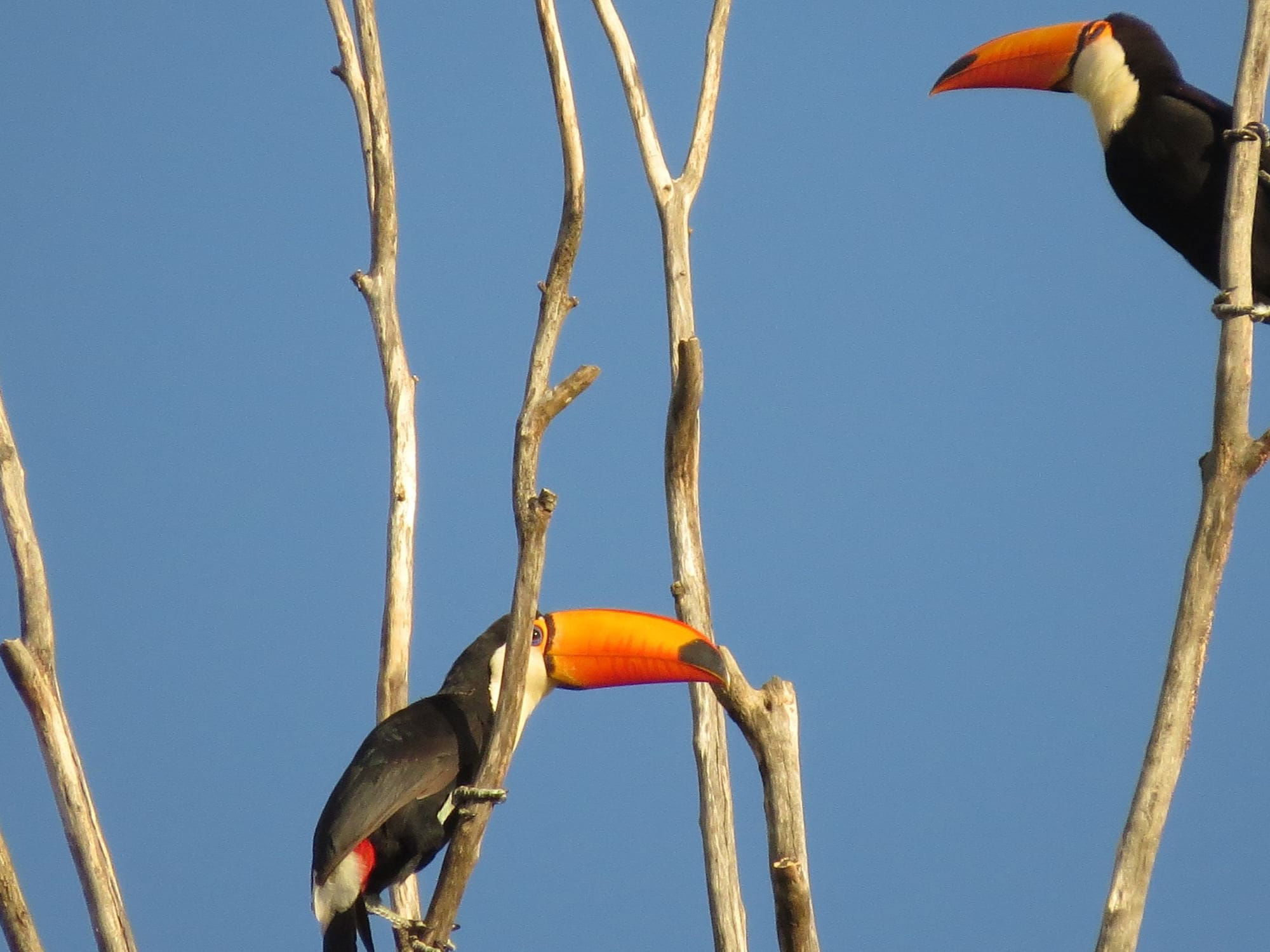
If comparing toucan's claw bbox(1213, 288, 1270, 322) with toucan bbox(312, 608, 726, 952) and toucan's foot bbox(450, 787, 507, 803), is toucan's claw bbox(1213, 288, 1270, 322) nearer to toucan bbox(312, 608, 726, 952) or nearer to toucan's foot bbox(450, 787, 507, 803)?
toucan bbox(312, 608, 726, 952)

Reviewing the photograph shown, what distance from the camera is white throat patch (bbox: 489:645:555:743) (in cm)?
486

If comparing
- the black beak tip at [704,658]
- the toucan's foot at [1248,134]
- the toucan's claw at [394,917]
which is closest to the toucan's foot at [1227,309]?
the toucan's foot at [1248,134]

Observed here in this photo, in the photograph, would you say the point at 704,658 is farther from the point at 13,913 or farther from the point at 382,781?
the point at 13,913

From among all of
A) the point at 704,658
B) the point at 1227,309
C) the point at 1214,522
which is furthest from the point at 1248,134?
the point at 704,658

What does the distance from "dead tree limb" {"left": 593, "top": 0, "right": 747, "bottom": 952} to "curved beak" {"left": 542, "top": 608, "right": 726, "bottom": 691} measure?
159mm

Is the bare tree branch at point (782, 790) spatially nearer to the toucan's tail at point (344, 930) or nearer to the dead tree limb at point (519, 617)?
the dead tree limb at point (519, 617)

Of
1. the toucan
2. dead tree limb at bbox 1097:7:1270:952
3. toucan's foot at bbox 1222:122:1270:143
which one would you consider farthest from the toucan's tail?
toucan's foot at bbox 1222:122:1270:143

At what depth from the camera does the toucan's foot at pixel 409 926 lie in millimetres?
3697

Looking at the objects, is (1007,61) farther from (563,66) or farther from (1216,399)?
(1216,399)

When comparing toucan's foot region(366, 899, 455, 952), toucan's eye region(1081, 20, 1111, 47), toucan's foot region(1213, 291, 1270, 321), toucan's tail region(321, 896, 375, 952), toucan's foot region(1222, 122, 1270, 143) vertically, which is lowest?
toucan's tail region(321, 896, 375, 952)

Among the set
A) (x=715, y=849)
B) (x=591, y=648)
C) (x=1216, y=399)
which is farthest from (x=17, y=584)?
(x=1216, y=399)

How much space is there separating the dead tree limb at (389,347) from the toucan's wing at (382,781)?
0.96 feet

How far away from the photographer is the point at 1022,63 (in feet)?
19.0

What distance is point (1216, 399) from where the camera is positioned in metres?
3.65
